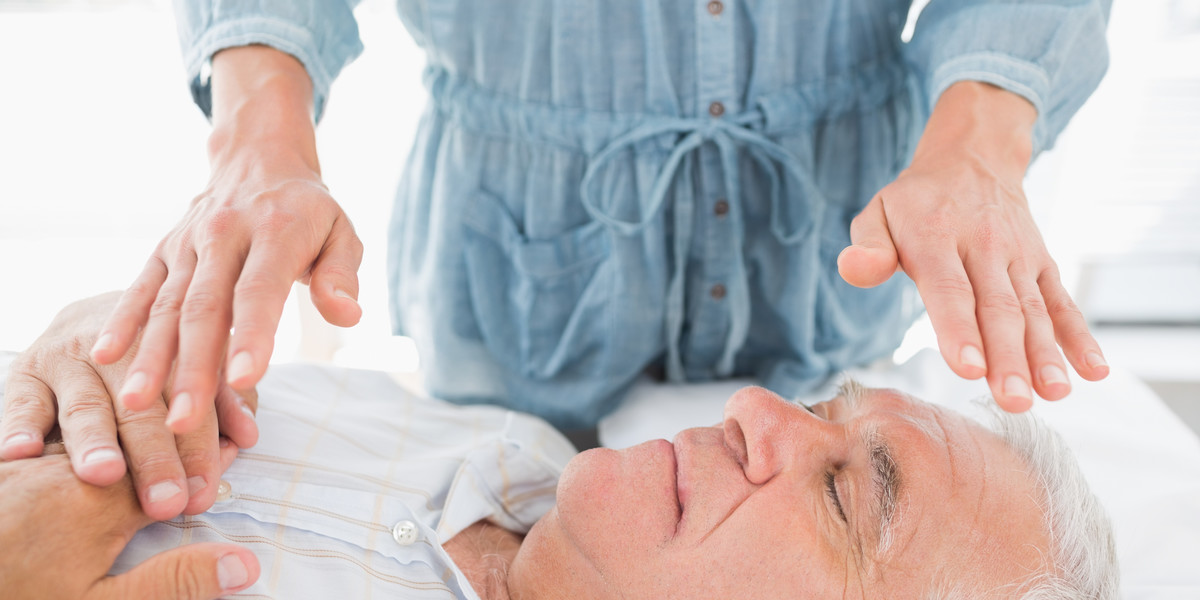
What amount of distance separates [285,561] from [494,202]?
73cm

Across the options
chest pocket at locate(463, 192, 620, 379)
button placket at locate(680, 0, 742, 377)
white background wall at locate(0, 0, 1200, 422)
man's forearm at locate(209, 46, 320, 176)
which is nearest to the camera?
man's forearm at locate(209, 46, 320, 176)

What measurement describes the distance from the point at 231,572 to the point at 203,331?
0.96 ft

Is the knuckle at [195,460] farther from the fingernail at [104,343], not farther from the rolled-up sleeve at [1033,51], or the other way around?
the rolled-up sleeve at [1033,51]

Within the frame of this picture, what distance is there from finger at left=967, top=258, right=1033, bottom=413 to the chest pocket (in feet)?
2.27

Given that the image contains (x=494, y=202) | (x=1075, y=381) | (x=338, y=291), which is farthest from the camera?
(x=1075, y=381)

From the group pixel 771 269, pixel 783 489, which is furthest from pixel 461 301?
pixel 783 489

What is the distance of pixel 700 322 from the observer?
1.51 m

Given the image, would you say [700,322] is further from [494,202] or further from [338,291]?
[338,291]

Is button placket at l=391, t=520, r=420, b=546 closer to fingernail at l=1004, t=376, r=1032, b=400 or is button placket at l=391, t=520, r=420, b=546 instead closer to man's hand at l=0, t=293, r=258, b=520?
man's hand at l=0, t=293, r=258, b=520

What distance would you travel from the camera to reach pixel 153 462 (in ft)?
2.77

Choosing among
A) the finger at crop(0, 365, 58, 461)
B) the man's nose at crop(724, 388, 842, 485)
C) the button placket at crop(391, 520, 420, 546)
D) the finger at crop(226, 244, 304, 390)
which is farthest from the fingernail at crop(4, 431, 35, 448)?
the man's nose at crop(724, 388, 842, 485)

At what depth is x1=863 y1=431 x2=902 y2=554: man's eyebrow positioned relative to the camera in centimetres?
95

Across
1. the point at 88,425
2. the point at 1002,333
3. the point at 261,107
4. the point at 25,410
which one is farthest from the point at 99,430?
the point at 1002,333

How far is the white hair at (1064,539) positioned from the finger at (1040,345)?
317 mm
